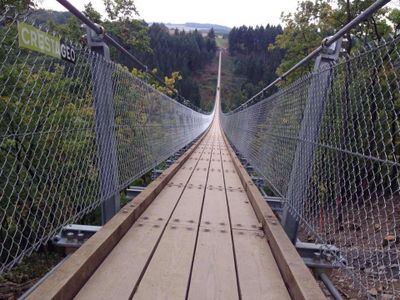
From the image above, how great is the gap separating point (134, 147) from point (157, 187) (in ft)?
1.20

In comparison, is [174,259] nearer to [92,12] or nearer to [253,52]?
[92,12]

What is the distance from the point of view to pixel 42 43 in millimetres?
1308

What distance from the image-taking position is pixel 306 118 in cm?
211

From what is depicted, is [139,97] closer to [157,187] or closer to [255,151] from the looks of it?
[157,187]

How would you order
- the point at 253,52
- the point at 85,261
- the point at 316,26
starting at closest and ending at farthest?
the point at 85,261
the point at 316,26
the point at 253,52

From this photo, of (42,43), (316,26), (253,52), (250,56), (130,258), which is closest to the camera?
(42,43)

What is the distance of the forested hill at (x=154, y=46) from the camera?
12742mm

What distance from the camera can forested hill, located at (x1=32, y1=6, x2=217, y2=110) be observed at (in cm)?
1274

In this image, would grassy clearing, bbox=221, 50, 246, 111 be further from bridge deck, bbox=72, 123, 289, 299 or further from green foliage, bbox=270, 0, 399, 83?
bridge deck, bbox=72, 123, 289, 299

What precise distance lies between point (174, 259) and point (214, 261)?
0.18 meters

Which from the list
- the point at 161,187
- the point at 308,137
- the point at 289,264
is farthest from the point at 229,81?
the point at 289,264

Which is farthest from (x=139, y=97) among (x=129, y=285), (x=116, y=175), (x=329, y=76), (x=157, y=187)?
(x=129, y=285)

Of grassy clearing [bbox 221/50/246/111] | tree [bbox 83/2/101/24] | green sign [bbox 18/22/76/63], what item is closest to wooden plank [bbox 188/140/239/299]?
green sign [bbox 18/22/76/63]

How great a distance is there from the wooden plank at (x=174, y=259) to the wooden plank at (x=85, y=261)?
207mm
